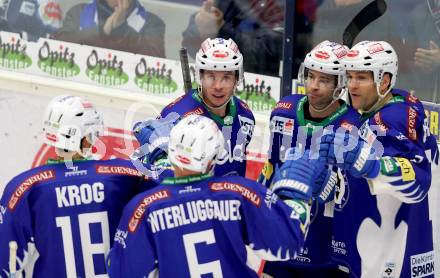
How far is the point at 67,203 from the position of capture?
14.4 feet

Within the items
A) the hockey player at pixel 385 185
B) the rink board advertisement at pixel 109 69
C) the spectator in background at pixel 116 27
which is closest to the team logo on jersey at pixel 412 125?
the hockey player at pixel 385 185

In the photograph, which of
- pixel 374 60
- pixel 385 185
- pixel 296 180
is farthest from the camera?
pixel 374 60

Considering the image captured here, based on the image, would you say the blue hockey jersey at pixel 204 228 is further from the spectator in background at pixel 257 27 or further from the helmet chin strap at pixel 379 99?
Answer: the spectator in background at pixel 257 27

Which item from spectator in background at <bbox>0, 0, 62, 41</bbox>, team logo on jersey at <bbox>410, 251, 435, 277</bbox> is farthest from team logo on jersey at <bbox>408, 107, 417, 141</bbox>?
spectator in background at <bbox>0, 0, 62, 41</bbox>

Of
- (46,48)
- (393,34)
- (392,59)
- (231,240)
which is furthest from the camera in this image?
(46,48)

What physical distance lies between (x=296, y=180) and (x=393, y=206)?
0.94m

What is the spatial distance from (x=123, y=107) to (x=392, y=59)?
2580mm

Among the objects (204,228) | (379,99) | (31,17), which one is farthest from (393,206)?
(31,17)

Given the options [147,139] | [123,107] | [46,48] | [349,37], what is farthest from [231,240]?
[46,48]

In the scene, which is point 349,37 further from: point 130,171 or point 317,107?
point 130,171

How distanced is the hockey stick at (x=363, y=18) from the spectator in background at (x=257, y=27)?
0.31m

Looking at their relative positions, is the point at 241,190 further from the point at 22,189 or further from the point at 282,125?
the point at 282,125

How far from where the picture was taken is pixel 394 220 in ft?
16.3

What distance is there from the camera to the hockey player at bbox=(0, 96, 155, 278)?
436 cm
